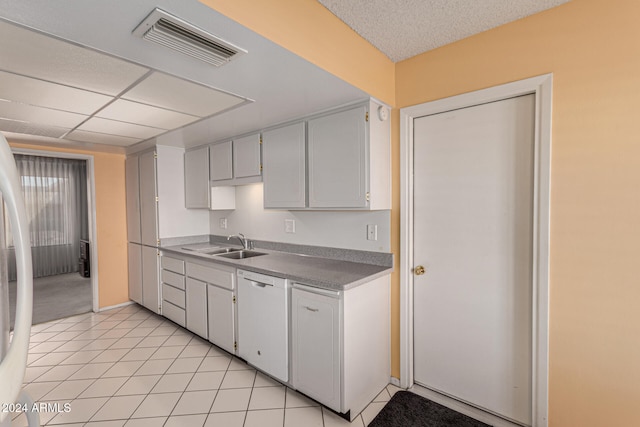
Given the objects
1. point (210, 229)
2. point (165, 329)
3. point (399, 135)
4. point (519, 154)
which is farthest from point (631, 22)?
point (165, 329)

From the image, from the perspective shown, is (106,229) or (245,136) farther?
(106,229)

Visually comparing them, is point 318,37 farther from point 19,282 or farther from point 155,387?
point 155,387

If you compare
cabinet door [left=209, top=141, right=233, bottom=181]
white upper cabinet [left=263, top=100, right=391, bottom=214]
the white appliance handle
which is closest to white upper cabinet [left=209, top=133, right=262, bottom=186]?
cabinet door [left=209, top=141, right=233, bottom=181]

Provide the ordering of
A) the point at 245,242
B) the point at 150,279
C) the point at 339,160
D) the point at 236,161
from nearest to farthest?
the point at 339,160 → the point at 236,161 → the point at 245,242 → the point at 150,279

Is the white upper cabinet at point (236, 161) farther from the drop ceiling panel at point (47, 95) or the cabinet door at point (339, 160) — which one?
the drop ceiling panel at point (47, 95)

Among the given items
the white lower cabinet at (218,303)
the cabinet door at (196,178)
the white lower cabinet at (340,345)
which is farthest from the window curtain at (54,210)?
the white lower cabinet at (340,345)

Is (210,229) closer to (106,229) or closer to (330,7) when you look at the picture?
(106,229)

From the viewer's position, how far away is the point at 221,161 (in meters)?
3.26

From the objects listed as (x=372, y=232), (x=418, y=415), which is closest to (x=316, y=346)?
(x=418, y=415)

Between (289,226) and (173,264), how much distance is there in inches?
58.0

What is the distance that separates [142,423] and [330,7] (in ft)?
9.24

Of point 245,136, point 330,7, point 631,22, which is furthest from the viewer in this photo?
A: point 245,136

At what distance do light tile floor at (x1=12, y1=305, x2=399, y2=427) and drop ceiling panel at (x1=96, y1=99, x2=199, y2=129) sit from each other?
217 cm

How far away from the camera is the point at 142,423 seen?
1.91m
